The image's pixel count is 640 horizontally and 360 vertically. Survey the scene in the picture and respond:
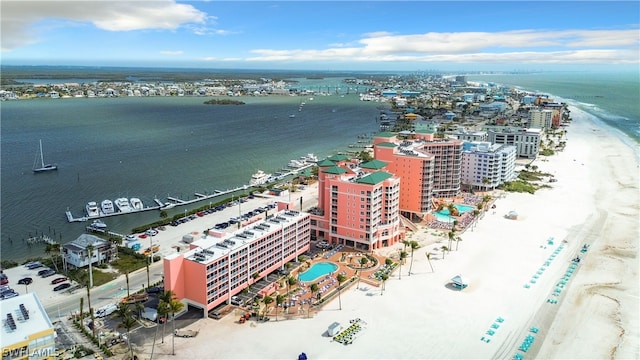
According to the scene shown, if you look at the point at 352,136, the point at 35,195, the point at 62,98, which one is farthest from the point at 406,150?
the point at 62,98

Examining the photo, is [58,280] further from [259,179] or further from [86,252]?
[259,179]

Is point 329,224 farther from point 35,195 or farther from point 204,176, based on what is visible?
point 35,195

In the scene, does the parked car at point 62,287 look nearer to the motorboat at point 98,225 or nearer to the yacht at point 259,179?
the motorboat at point 98,225

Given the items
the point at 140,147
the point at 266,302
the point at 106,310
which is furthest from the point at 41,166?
the point at 266,302

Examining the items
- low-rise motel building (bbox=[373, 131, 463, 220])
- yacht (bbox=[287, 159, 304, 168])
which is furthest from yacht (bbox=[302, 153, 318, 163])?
low-rise motel building (bbox=[373, 131, 463, 220])

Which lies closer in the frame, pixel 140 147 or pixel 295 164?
pixel 295 164
